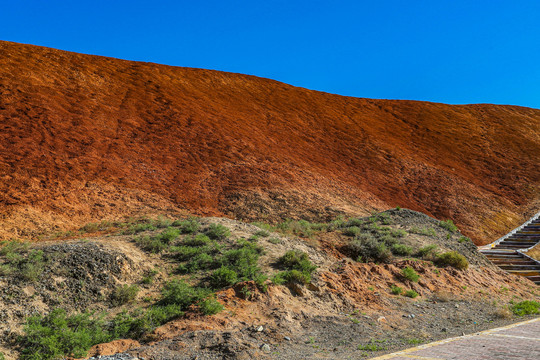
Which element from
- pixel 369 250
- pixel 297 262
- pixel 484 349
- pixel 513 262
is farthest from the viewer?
pixel 513 262

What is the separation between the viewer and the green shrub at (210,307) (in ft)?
21.1

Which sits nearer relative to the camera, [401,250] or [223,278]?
[223,278]

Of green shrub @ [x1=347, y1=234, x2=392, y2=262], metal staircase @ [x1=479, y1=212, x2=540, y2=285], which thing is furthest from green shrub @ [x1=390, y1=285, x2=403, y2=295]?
metal staircase @ [x1=479, y1=212, x2=540, y2=285]

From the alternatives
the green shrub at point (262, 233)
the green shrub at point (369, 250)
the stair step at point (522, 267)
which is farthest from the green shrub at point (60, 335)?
the stair step at point (522, 267)

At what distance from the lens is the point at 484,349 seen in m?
4.70

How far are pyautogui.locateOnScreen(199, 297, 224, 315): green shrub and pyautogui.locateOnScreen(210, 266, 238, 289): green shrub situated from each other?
2.82 ft

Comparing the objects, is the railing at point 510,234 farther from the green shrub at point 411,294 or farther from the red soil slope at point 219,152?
the green shrub at point 411,294

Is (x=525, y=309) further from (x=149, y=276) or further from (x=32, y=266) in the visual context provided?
(x=32, y=266)

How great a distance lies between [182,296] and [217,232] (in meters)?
2.95

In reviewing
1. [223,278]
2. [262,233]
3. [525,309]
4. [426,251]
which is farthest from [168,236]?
[525,309]

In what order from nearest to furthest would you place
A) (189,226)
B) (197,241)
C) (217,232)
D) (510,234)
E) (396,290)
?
(396,290) → (197,241) → (217,232) → (189,226) → (510,234)

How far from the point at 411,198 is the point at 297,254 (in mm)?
15905

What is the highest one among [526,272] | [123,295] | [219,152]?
[219,152]

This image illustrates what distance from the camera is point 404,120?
3634 centimetres
